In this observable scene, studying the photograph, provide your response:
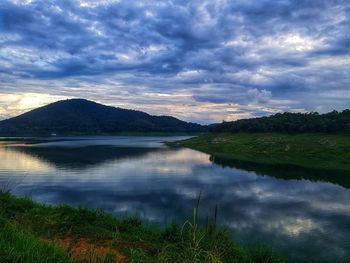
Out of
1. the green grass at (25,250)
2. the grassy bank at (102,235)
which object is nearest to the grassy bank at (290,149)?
the grassy bank at (102,235)

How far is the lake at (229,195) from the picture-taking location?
3309 cm

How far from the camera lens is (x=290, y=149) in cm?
12419

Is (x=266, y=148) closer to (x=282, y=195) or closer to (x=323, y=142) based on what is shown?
(x=323, y=142)

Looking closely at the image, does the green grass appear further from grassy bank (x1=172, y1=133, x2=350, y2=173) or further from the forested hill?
the forested hill

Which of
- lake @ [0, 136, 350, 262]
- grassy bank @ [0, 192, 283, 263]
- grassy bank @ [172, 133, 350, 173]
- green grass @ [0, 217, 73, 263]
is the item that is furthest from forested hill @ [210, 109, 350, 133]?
green grass @ [0, 217, 73, 263]

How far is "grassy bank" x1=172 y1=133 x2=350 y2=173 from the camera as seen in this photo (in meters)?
102

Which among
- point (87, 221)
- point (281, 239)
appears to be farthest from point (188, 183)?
point (87, 221)

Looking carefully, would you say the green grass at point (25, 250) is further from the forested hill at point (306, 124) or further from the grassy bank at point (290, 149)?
the forested hill at point (306, 124)

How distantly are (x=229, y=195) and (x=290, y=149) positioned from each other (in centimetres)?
7807

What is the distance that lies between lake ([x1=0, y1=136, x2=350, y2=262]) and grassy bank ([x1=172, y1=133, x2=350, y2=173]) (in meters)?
16.4

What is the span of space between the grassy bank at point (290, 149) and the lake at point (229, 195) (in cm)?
1639

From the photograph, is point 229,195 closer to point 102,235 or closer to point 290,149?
point 102,235

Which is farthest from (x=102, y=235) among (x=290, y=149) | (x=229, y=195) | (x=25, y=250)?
(x=290, y=149)

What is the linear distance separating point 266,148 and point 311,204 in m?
84.8
